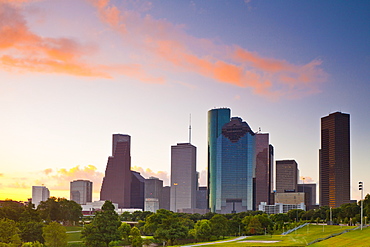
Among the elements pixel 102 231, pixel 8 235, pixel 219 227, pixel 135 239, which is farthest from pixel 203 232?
pixel 8 235

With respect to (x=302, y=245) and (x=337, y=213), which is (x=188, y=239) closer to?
(x=302, y=245)

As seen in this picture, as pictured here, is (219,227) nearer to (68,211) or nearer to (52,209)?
(68,211)

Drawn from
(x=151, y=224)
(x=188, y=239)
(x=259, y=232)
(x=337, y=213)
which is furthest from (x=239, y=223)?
(x=337, y=213)

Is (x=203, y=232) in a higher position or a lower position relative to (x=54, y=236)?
lower

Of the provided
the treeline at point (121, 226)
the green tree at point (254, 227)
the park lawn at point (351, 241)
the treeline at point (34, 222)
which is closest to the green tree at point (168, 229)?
the treeline at point (121, 226)

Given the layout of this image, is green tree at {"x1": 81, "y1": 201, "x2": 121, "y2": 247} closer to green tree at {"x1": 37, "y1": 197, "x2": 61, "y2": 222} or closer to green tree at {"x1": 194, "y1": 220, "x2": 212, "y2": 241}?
green tree at {"x1": 194, "y1": 220, "x2": 212, "y2": 241}

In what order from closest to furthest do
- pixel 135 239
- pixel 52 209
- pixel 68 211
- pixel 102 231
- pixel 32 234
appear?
pixel 102 231 → pixel 32 234 → pixel 135 239 → pixel 52 209 → pixel 68 211

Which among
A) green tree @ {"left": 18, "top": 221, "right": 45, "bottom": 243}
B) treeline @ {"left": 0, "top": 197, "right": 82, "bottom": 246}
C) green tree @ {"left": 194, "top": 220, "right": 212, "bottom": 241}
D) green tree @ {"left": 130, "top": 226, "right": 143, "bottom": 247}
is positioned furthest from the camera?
green tree @ {"left": 194, "top": 220, "right": 212, "bottom": 241}

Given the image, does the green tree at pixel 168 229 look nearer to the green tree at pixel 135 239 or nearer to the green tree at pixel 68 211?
the green tree at pixel 135 239

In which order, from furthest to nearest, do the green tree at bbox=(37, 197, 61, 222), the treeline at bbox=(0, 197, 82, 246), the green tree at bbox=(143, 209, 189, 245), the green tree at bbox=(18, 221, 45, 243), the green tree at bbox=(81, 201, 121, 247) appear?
the green tree at bbox=(37, 197, 61, 222)
the green tree at bbox=(143, 209, 189, 245)
the green tree at bbox=(18, 221, 45, 243)
the green tree at bbox=(81, 201, 121, 247)
the treeline at bbox=(0, 197, 82, 246)

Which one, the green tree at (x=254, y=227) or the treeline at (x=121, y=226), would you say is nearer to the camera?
the treeline at (x=121, y=226)

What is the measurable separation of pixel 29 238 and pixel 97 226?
1800 cm

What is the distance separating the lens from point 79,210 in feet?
569

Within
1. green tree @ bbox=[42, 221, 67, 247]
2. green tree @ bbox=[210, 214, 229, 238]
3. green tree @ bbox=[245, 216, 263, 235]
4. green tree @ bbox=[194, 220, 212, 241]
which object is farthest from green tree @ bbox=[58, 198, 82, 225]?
green tree @ bbox=[42, 221, 67, 247]
